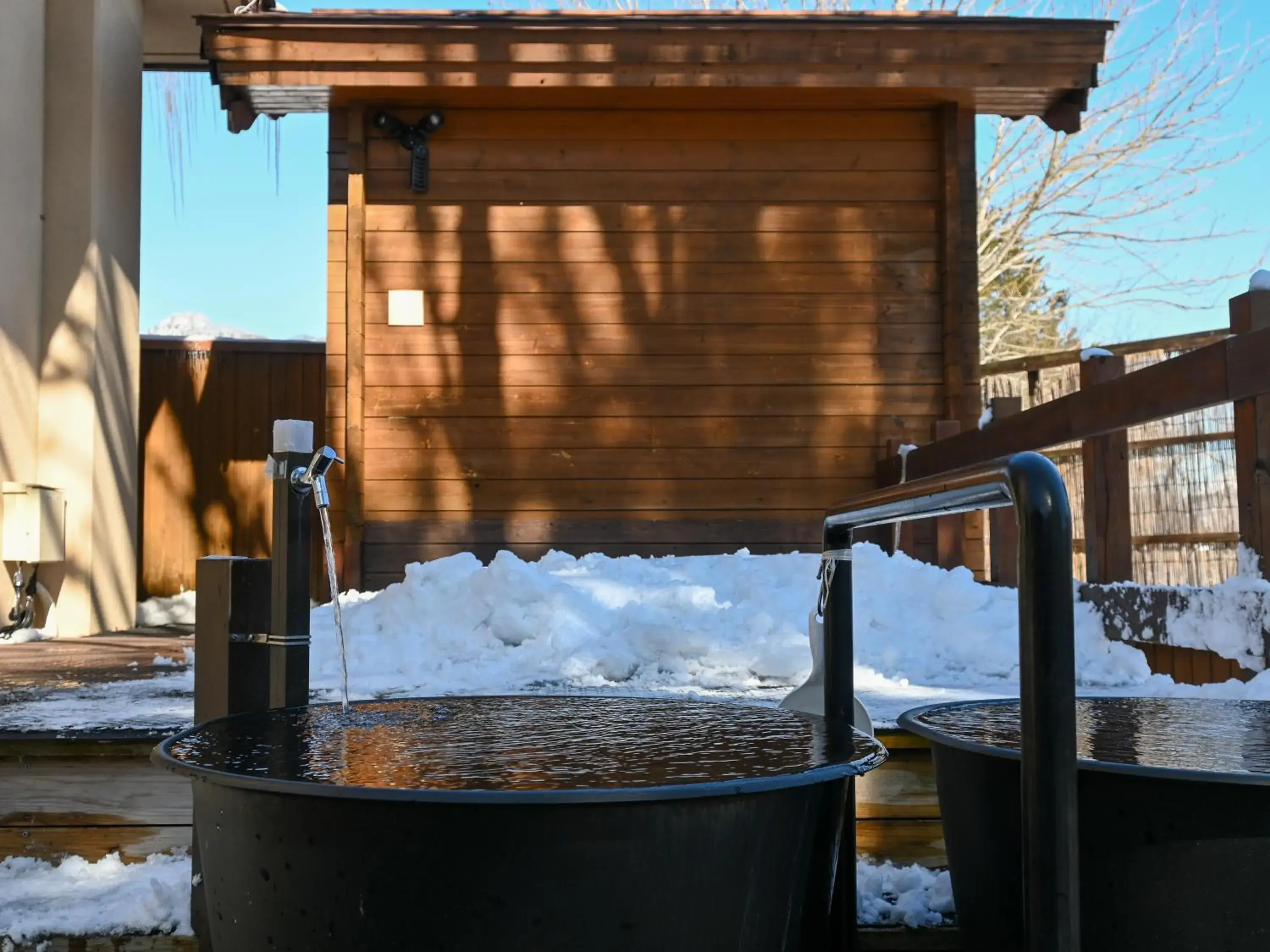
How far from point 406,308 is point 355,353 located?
→ 390 millimetres

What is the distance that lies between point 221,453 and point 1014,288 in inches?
534

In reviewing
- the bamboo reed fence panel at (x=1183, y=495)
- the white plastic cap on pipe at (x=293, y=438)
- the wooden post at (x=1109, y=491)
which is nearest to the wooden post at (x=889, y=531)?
the wooden post at (x=1109, y=491)

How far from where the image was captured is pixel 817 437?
21.1 ft

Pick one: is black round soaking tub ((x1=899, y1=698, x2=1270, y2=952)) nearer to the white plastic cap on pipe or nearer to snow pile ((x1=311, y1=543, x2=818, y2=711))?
the white plastic cap on pipe

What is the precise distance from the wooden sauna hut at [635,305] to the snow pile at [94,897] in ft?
12.0

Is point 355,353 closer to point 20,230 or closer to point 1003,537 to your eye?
point 20,230

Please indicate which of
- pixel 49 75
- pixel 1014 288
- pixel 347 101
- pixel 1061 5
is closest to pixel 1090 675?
pixel 347 101

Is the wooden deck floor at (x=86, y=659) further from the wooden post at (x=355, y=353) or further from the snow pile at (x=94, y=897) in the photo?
the wooden post at (x=355, y=353)

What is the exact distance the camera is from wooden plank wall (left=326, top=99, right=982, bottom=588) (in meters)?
6.36

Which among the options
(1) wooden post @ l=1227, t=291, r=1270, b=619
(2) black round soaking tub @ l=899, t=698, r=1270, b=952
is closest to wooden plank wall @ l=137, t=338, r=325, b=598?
(1) wooden post @ l=1227, t=291, r=1270, b=619

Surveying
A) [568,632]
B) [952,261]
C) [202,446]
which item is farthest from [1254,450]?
[202,446]

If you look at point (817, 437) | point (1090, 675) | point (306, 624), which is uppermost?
point (817, 437)

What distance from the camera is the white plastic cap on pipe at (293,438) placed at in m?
2.09

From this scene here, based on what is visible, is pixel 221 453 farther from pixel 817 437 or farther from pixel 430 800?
pixel 430 800
